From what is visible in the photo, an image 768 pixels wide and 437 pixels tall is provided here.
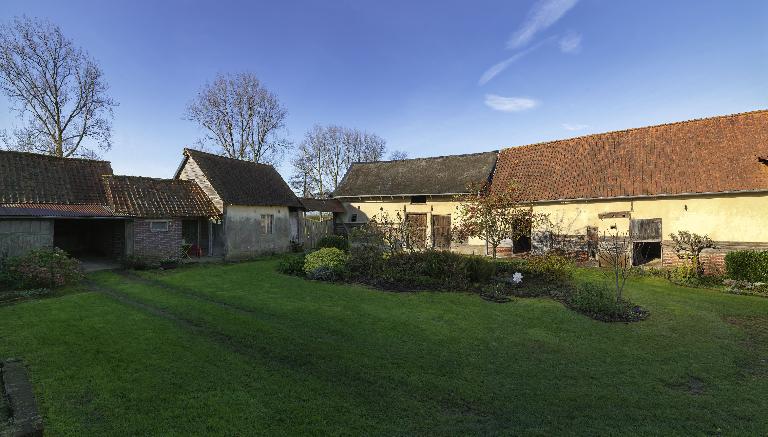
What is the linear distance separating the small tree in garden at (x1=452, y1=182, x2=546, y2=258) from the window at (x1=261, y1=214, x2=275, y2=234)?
35.3ft

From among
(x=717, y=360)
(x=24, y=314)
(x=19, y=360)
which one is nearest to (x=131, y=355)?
(x=19, y=360)

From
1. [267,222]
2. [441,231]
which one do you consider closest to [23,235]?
[267,222]

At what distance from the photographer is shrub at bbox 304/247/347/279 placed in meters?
13.8

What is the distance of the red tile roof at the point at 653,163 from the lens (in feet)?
51.7

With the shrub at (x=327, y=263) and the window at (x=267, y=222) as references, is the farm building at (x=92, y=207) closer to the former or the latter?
the window at (x=267, y=222)

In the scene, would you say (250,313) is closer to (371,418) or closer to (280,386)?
(280,386)

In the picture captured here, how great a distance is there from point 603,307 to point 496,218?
8831 millimetres

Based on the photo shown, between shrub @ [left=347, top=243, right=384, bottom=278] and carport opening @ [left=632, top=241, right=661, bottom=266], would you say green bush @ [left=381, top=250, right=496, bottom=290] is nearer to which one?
shrub @ [left=347, top=243, right=384, bottom=278]

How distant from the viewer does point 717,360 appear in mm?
6453

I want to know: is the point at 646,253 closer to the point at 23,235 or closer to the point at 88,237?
the point at 23,235

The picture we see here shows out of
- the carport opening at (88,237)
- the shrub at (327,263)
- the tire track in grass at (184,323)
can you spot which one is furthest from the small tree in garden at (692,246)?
the carport opening at (88,237)

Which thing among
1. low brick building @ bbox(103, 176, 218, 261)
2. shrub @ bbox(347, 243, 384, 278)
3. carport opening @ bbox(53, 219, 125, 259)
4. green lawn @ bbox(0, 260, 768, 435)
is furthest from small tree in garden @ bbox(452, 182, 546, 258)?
carport opening @ bbox(53, 219, 125, 259)

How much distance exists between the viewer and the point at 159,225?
1770cm

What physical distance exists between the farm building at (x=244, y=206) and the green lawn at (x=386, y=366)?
9.67 m
